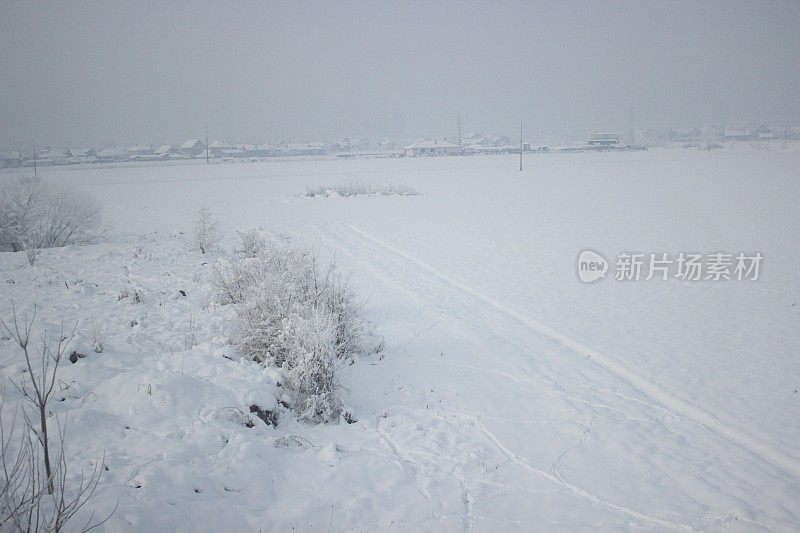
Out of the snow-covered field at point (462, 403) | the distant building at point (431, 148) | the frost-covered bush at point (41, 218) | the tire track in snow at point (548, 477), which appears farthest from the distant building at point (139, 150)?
the tire track in snow at point (548, 477)

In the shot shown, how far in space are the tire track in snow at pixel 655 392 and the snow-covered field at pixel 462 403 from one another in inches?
1.3

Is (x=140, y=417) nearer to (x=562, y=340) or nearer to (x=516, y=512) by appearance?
(x=516, y=512)

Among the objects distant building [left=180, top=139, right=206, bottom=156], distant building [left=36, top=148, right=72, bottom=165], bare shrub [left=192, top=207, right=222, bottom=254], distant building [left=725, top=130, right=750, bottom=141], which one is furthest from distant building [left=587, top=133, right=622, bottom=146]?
bare shrub [left=192, top=207, right=222, bottom=254]

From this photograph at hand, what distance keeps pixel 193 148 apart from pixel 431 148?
211ft

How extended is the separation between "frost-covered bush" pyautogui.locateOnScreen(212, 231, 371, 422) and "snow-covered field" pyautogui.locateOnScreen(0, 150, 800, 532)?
35 cm

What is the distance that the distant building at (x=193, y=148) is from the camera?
431ft

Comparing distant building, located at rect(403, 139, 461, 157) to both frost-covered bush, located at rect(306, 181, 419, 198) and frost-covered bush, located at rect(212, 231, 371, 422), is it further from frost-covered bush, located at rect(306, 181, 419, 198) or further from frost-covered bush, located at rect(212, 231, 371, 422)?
frost-covered bush, located at rect(212, 231, 371, 422)

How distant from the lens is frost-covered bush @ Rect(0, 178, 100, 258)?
15805 mm

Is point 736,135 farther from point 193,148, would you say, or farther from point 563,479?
point 563,479

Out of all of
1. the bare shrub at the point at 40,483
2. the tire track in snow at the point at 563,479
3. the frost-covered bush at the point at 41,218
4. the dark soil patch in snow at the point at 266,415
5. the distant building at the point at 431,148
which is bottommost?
the tire track in snow at the point at 563,479

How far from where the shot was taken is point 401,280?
12.9 m

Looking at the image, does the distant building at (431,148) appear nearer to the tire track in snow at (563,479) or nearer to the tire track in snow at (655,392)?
the tire track in snow at (655,392)

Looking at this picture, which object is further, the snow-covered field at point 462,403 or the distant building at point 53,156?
the distant building at point 53,156

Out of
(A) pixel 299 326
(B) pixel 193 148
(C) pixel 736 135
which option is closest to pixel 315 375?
(A) pixel 299 326
